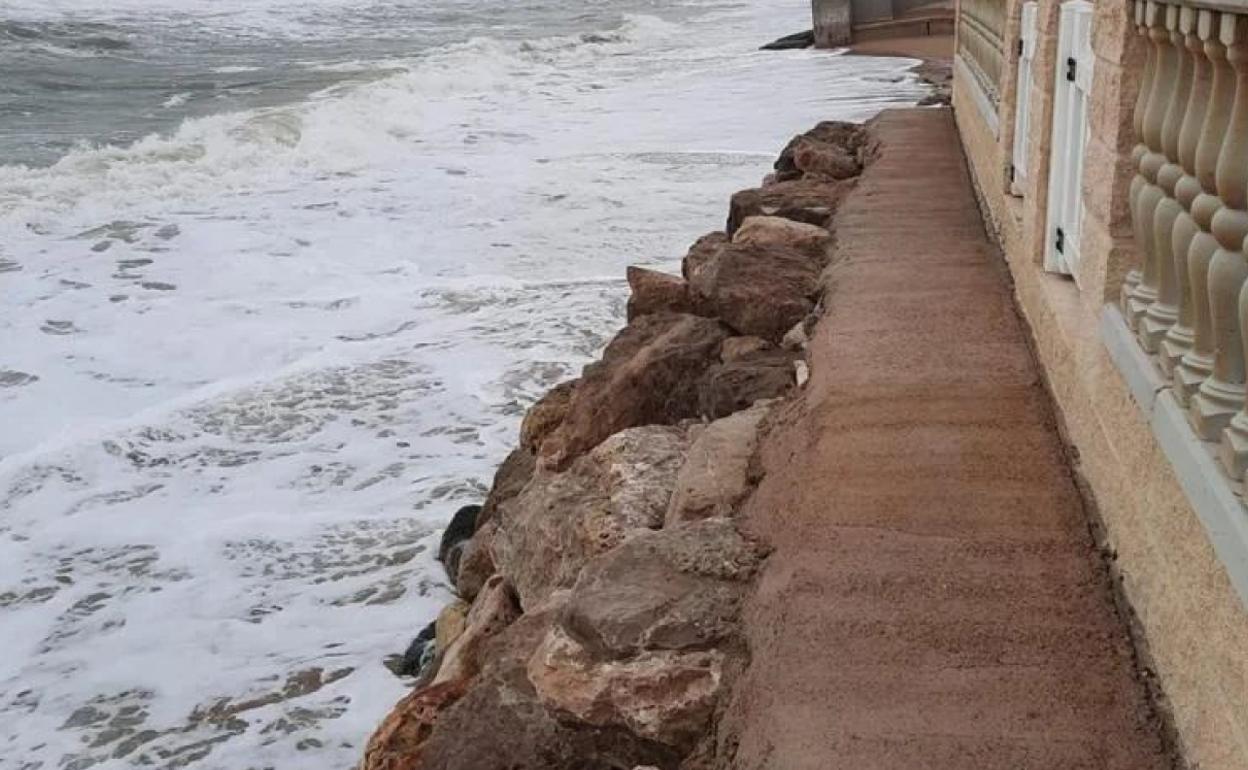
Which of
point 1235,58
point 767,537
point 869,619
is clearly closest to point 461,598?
point 767,537

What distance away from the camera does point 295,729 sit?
5.42 m

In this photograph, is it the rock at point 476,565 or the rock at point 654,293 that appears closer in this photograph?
the rock at point 476,565

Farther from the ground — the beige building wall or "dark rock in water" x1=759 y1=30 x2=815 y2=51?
the beige building wall

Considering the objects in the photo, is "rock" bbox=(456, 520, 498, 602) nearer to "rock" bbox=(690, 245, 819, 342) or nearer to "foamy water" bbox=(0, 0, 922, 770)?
"foamy water" bbox=(0, 0, 922, 770)

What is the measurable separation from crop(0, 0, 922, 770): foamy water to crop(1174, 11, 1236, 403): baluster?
3.77m

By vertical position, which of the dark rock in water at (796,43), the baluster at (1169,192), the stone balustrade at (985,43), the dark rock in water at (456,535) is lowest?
the dark rock in water at (796,43)

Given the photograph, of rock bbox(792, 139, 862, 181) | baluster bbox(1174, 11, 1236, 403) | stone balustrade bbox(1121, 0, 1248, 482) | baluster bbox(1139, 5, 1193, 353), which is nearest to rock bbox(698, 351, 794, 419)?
stone balustrade bbox(1121, 0, 1248, 482)

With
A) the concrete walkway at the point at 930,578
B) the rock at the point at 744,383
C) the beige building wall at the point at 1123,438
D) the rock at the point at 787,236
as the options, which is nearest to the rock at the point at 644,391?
the rock at the point at 744,383

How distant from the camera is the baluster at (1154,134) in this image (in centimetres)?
276

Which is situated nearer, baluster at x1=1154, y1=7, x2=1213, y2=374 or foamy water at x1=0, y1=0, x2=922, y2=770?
baluster at x1=1154, y1=7, x2=1213, y2=374

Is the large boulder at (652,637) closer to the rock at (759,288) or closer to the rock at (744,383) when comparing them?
the rock at (744,383)

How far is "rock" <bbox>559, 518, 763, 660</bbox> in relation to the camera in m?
3.30

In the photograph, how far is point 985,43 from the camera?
25.0 ft

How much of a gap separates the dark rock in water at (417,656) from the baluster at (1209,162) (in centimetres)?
400
